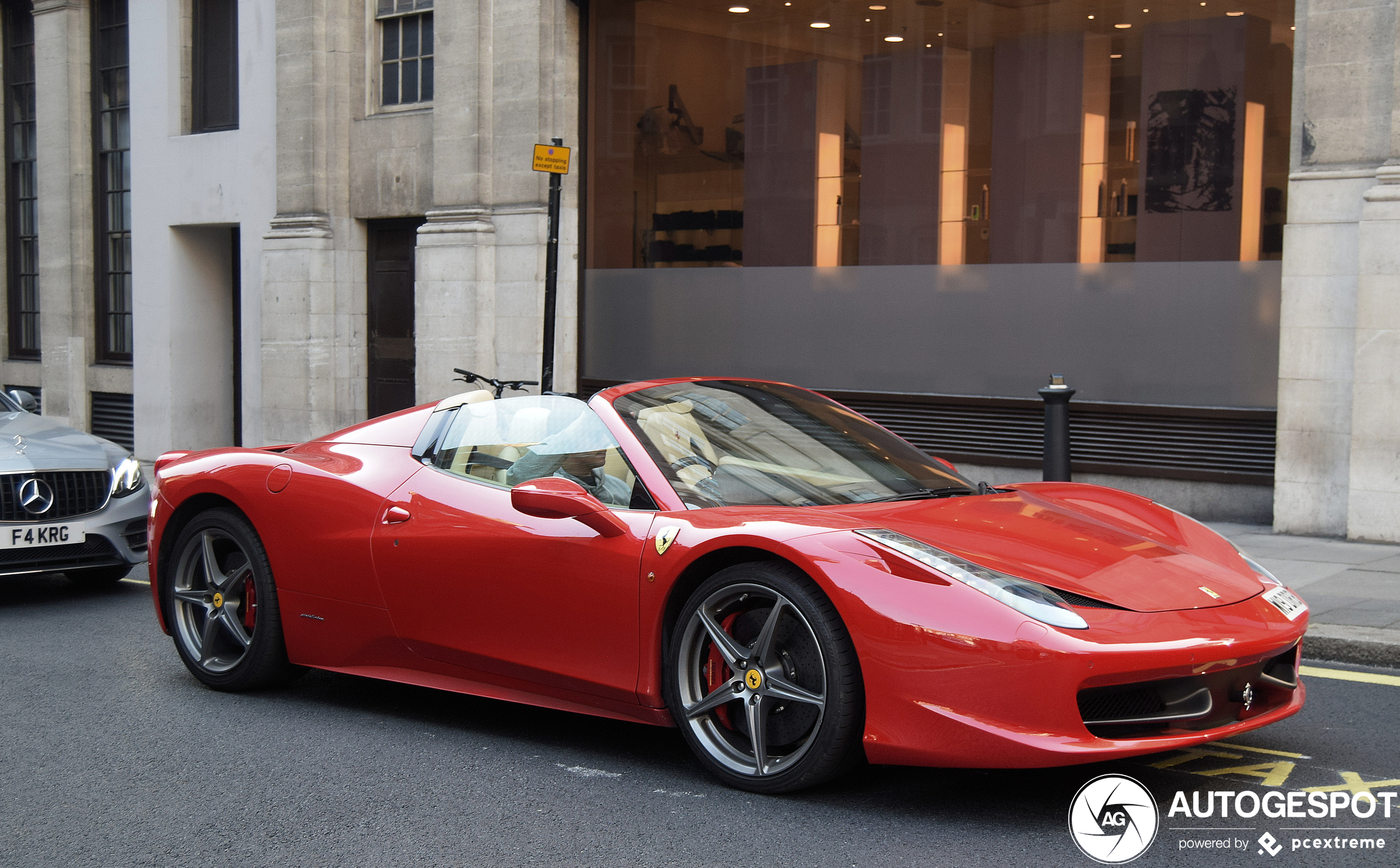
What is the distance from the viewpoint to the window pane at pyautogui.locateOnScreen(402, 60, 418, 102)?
613 inches

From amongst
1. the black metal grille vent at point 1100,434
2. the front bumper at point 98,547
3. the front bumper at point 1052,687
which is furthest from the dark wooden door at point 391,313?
the front bumper at point 1052,687

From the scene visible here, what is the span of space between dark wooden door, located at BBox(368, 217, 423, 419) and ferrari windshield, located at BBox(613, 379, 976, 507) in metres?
11.0

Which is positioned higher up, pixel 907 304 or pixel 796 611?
pixel 907 304

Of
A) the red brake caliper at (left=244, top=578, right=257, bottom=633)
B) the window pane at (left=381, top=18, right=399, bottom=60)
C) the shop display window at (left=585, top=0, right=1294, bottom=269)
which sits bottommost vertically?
the red brake caliper at (left=244, top=578, right=257, bottom=633)

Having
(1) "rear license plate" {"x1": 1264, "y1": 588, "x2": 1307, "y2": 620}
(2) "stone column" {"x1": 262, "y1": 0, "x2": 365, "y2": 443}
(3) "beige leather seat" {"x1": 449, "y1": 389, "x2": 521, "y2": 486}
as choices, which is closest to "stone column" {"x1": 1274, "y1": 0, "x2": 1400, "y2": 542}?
(1) "rear license plate" {"x1": 1264, "y1": 588, "x2": 1307, "y2": 620}

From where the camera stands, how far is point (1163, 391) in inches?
426

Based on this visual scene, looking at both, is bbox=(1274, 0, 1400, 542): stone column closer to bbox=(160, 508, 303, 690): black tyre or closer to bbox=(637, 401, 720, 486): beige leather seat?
bbox=(637, 401, 720, 486): beige leather seat

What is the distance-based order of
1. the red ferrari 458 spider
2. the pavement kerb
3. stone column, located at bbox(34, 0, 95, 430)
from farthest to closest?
stone column, located at bbox(34, 0, 95, 430), the pavement kerb, the red ferrari 458 spider

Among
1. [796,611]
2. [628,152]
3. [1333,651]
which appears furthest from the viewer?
[628,152]

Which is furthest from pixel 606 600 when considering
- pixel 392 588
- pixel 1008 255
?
pixel 1008 255

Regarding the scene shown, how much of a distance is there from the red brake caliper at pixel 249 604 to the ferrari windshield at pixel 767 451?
76.5 inches

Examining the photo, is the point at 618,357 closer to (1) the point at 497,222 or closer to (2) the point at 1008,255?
(1) the point at 497,222

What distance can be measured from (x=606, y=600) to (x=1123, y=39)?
8426 mm

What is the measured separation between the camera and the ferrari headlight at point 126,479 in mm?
8406
